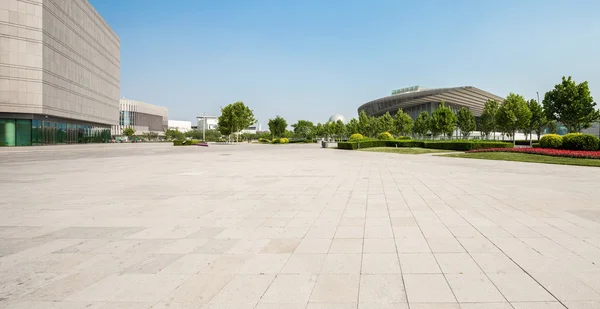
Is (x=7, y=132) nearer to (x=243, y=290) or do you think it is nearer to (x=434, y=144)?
(x=243, y=290)

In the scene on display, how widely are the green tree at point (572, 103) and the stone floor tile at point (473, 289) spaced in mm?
54080

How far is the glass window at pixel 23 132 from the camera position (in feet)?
145

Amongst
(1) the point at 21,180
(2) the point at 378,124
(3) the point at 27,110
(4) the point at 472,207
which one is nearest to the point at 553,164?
(4) the point at 472,207

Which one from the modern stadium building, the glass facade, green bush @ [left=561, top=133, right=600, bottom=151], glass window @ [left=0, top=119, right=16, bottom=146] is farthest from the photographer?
the modern stadium building

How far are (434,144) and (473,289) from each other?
38.5m

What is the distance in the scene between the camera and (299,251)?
4.50m

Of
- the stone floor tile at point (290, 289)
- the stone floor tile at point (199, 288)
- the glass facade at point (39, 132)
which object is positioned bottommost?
the stone floor tile at point (199, 288)

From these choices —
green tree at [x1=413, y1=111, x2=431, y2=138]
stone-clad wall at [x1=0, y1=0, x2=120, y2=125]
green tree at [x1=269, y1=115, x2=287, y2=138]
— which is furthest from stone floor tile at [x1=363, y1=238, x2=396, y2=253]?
green tree at [x1=269, y1=115, x2=287, y2=138]

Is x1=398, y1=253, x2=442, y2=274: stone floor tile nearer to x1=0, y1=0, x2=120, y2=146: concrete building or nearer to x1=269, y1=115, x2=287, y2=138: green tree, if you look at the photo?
x1=0, y1=0, x2=120, y2=146: concrete building

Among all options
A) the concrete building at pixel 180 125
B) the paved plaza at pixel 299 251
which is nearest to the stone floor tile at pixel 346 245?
the paved plaza at pixel 299 251

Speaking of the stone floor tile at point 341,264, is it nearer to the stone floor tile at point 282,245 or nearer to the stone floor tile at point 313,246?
the stone floor tile at point 313,246

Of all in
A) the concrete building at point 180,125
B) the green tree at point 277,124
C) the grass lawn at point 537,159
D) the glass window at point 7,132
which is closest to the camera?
the grass lawn at point 537,159

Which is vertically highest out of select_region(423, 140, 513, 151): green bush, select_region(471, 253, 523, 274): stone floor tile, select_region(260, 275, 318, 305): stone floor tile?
select_region(423, 140, 513, 151): green bush

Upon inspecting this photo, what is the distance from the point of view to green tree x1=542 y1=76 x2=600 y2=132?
42750mm
